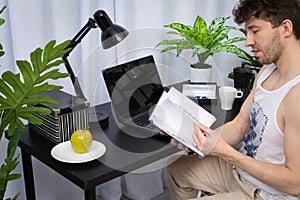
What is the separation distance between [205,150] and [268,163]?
0.20 m

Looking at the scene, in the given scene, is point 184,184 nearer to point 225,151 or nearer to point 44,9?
point 225,151

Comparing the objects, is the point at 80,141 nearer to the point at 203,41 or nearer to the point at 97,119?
the point at 97,119

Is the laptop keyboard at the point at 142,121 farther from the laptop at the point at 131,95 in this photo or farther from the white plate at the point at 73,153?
the white plate at the point at 73,153

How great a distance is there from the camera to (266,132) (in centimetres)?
136

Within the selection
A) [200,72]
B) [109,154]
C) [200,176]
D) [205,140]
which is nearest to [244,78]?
[200,72]

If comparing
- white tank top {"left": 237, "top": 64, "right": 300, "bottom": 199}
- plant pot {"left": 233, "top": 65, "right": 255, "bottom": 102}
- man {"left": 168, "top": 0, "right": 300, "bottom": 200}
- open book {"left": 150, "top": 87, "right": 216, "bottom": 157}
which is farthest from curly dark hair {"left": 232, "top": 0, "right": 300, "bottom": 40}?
plant pot {"left": 233, "top": 65, "right": 255, "bottom": 102}

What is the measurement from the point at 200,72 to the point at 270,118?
59 centimetres

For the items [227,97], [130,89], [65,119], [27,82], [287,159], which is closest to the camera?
[27,82]

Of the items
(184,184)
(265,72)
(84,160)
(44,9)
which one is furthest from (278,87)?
(44,9)

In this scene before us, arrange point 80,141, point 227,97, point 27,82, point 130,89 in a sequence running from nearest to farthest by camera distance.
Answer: point 27,82, point 80,141, point 130,89, point 227,97

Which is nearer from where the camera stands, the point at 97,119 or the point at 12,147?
the point at 12,147

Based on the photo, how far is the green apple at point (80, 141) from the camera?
1380 millimetres

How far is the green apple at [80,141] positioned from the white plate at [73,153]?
0.02m

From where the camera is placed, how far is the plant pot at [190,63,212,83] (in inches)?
73.9
